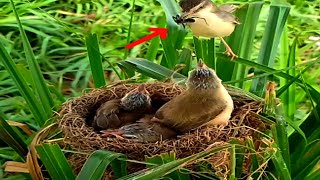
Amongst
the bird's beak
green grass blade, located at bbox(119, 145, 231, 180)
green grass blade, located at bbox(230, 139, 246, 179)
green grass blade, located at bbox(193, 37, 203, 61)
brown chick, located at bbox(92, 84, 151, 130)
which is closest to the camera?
green grass blade, located at bbox(119, 145, 231, 180)

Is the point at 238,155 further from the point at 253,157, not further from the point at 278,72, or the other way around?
the point at 278,72

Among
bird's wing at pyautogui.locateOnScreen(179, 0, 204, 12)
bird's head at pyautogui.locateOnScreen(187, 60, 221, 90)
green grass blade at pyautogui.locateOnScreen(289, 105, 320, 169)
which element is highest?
bird's wing at pyautogui.locateOnScreen(179, 0, 204, 12)

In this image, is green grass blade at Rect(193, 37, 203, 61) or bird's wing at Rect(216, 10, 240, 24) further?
green grass blade at Rect(193, 37, 203, 61)

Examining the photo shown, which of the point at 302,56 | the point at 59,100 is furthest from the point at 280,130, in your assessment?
the point at 302,56

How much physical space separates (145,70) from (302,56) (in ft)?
4.34

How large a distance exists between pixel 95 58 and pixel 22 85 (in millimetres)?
Answer: 246

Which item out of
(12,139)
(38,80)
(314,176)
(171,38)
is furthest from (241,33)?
(12,139)

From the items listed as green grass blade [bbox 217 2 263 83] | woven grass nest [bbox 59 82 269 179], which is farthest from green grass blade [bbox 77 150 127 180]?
green grass blade [bbox 217 2 263 83]

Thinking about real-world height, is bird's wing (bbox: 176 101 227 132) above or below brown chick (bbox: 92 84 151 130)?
above

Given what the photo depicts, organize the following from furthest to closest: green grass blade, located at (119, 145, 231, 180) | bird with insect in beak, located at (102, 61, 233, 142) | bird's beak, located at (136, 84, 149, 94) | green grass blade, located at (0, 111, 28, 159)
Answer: green grass blade, located at (0, 111, 28, 159) < bird's beak, located at (136, 84, 149, 94) < bird with insect in beak, located at (102, 61, 233, 142) < green grass blade, located at (119, 145, 231, 180)

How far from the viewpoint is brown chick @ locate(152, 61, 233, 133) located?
1924 millimetres

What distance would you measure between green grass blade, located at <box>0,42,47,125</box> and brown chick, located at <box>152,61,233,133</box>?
0.58 meters

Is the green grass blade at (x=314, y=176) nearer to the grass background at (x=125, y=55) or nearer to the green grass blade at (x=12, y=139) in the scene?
the grass background at (x=125, y=55)

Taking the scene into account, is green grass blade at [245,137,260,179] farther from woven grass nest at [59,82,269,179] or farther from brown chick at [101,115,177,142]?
brown chick at [101,115,177,142]
